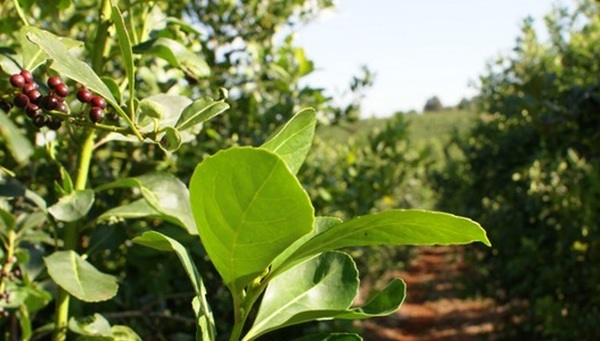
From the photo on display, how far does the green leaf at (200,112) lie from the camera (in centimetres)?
92

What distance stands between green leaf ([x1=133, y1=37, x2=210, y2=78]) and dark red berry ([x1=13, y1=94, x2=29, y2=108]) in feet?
1.56

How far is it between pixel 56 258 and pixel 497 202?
7270mm

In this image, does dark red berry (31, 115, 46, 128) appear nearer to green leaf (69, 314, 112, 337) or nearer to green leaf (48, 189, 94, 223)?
green leaf (48, 189, 94, 223)

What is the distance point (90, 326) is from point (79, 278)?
0.10 m

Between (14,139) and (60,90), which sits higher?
(60,90)

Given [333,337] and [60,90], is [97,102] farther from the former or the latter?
[333,337]

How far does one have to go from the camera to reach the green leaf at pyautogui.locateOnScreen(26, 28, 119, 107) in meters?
0.83

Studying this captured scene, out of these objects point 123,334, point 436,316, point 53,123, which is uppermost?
point 53,123

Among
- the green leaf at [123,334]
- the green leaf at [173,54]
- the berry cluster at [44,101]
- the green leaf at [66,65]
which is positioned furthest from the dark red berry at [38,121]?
the green leaf at [123,334]

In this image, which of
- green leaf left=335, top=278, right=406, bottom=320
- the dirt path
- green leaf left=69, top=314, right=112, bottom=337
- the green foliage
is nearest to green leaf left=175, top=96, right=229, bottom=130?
green leaf left=335, top=278, right=406, bottom=320

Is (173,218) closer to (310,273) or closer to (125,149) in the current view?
(310,273)

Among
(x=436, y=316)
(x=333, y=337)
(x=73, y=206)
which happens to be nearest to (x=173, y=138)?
(x=333, y=337)

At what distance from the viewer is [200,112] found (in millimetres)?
938

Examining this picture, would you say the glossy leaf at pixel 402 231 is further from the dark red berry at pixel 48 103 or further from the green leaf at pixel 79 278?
the green leaf at pixel 79 278
